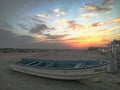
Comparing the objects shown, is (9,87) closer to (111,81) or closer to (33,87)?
(33,87)

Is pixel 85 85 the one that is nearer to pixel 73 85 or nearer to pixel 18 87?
pixel 73 85

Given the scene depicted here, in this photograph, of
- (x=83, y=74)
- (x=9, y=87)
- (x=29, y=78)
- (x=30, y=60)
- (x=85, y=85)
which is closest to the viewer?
(x=9, y=87)

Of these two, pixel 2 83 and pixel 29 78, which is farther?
pixel 29 78

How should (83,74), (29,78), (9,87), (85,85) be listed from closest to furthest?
(9,87) < (83,74) < (85,85) < (29,78)

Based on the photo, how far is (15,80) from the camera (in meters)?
10.5

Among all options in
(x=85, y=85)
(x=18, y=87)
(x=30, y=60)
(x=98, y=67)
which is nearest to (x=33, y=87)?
(x=18, y=87)

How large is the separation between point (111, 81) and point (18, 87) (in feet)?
22.3

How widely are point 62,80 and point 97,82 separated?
8.82 ft

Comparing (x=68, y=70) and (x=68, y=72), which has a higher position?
(x=68, y=70)

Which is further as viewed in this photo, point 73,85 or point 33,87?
point 73,85

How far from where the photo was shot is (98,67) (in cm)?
941

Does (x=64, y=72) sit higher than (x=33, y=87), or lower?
higher

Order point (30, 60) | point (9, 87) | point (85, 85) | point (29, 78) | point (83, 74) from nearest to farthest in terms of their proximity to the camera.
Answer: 1. point (9, 87)
2. point (83, 74)
3. point (85, 85)
4. point (29, 78)
5. point (30, 60)

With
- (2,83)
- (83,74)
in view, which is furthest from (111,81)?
(2,83)
